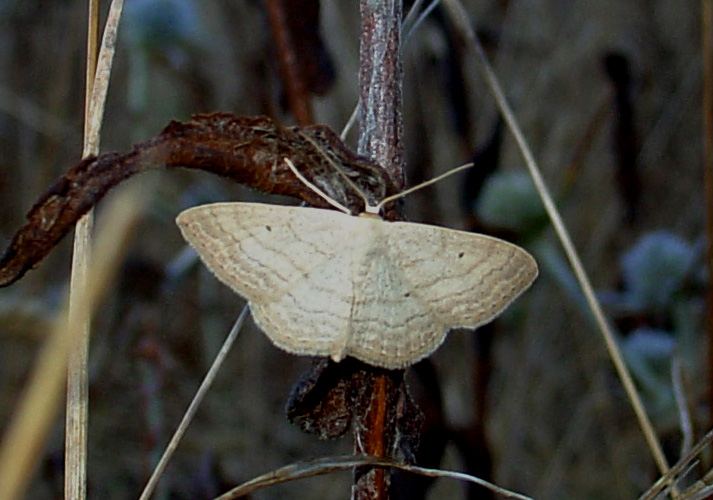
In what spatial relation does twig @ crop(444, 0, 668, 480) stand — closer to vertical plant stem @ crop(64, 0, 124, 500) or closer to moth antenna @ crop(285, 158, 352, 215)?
moth antenna @ crop(285, 158, 352, 215)

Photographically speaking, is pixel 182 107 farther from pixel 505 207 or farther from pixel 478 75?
pixel 505 207

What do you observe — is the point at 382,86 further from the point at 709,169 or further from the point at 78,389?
the point at 709,169

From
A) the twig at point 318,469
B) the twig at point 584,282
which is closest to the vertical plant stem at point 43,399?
the twig at point 318,469

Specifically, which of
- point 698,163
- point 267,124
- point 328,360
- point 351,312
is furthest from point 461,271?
point 698,163

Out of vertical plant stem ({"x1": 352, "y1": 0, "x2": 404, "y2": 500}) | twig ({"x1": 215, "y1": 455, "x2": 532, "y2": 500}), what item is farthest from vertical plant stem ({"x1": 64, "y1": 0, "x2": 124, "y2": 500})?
vertical plant stem ({"x1": 352, "y1": 0, "x2": 404, "y2": 500})

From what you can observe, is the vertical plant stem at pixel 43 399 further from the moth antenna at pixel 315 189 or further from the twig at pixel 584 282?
the twig at pixel 584 282

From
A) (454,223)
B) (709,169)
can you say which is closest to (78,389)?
(709,169)
